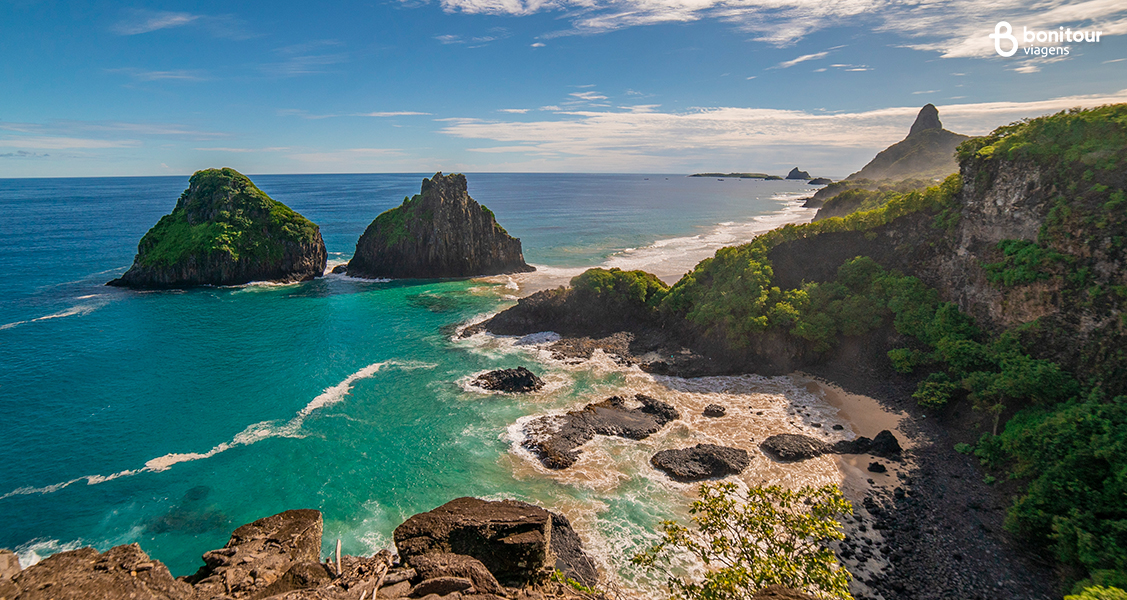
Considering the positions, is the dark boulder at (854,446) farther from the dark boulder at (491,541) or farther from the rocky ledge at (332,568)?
the dark boulder at (491,541)

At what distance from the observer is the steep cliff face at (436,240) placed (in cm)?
7894

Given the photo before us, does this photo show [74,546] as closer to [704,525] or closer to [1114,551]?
[704,525]

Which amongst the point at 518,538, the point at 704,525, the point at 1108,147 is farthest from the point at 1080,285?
the point at 518,538

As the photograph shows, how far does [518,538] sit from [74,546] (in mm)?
26632

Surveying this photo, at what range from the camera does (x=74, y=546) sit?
2372 centimetres

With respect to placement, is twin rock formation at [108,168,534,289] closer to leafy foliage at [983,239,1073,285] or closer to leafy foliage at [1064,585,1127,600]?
leafy foliage at [983,239,1073,285]

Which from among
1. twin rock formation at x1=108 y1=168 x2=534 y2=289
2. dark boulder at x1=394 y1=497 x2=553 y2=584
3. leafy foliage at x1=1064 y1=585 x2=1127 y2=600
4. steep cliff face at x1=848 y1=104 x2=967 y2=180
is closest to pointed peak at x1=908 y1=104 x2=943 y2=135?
steep cliff face at x1=848 y1=104 x2=967 y2=180

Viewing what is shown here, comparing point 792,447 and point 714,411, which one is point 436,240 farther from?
point 792,447

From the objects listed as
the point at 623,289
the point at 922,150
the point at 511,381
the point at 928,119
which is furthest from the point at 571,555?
the point at 928,119

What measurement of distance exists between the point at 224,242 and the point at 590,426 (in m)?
70.0

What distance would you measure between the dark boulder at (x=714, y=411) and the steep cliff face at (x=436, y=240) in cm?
5333

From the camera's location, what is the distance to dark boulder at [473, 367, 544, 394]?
39.3 m

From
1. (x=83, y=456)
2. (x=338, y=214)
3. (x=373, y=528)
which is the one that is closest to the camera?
(x=373, y=528)

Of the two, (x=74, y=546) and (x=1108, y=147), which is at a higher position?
(x=1108, y=147)
